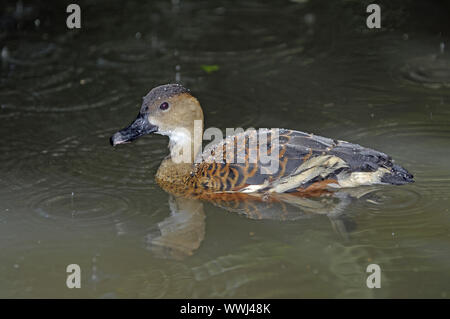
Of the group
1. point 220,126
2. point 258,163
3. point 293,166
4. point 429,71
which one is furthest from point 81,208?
point 429,71

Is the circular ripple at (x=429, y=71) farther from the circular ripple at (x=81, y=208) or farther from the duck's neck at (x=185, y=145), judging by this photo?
the circular ripple at (x=81, y=208)

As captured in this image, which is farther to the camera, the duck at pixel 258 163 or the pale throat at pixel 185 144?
the pale throat at pixel 185 144

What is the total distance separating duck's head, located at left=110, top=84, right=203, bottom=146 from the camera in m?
6.55

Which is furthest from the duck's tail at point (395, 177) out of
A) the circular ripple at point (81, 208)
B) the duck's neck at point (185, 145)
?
the circular ripple at point (81, 208)

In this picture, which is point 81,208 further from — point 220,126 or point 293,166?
point 220,126

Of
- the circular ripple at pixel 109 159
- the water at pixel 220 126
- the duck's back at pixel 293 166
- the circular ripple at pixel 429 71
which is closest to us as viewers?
the water at pixel 220 126

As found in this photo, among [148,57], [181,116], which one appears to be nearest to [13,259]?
[181,116]

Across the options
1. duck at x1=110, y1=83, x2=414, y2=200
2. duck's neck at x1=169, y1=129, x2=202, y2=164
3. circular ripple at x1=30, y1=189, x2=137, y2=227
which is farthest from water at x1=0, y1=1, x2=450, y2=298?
duck's neck at x1=169, y1=129, x2=202, y2=164

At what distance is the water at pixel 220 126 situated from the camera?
17.4 feet

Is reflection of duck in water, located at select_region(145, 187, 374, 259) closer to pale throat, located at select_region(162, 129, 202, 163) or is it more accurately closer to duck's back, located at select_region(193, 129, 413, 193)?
duck's back, located at select_region(193, 129, 413, 193)

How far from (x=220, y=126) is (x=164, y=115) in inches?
44.9

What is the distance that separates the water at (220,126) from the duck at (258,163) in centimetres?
15

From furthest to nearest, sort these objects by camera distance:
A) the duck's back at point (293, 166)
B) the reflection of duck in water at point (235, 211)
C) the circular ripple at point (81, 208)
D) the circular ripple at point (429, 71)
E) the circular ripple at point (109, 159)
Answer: the circular ripple at point (429, 71), the circular ripple at point (109, 159), the duck's back at point (293, 166), the circular ripple at point (81, 208), the reflection of duck in water at point (235, 211)

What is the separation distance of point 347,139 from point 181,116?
1.77 m
